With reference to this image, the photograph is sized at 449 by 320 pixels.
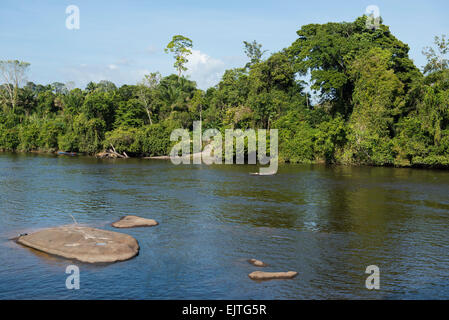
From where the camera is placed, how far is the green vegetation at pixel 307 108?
50.6m

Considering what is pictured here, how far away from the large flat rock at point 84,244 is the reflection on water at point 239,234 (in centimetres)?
48

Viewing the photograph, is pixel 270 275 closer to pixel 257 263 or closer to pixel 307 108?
pixel 257 263

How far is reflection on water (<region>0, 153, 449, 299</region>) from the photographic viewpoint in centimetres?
1322

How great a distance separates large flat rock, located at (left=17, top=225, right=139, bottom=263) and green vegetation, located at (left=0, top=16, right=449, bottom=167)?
4129 cm

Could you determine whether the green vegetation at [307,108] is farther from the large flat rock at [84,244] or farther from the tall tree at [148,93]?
the large flat rock at [84,244]

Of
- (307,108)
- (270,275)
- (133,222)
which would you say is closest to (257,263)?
(270,275)

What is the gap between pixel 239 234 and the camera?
19.4 meters

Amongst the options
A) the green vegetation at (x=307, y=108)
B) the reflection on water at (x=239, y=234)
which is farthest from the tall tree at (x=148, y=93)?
the reflection on water at (x=239, y=234)

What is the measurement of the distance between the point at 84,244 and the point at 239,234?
7289mm

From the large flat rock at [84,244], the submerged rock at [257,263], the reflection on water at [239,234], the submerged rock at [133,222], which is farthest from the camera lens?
the submerged rock at [133,222]

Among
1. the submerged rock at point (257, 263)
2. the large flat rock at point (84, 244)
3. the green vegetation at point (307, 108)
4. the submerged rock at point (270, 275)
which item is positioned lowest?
the submerged rock at point (270, 275)

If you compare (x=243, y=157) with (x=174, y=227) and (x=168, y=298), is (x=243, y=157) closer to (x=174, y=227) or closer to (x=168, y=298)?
(x=174, y=227)
